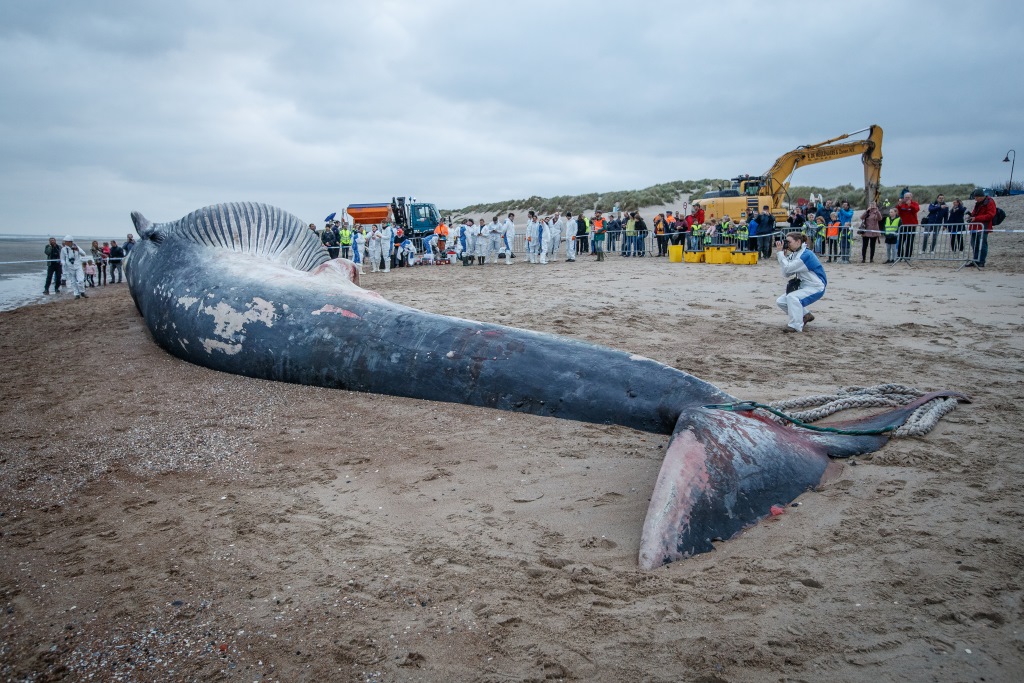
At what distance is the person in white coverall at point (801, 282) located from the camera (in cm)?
832

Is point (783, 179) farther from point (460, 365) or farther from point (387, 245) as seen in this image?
point (460, 365)

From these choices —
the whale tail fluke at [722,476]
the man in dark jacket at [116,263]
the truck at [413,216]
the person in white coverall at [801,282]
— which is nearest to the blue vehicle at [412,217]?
the truck at [413,216]

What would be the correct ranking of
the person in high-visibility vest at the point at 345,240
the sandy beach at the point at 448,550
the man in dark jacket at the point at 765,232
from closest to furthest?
1. the sandy beach at the point at 448,550
2. the man in dark jacket at the point at 765,232
3. the person in high-visibility vest at the point at 345,240

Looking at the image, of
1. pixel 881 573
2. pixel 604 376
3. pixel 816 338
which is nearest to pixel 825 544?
pixel 881 573

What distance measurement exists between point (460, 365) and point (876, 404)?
318 cm

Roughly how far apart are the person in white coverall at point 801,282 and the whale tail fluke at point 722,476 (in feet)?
16.5

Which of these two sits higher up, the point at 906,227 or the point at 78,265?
the point at 906,227

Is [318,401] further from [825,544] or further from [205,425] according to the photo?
[825,544]

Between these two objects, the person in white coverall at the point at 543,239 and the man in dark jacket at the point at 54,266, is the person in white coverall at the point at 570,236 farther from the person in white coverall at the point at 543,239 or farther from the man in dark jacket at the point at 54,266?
the man in dark jacket at the point at 54,266

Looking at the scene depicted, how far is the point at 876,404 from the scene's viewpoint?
469 cm

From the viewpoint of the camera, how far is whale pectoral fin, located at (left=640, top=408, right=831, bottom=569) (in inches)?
110

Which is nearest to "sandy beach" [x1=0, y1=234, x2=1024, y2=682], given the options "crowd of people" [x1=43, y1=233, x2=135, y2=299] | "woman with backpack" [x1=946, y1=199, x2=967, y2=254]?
"crowd of people" [x1=43, y1=233, x2=135, y2=299]

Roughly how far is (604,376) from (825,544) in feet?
5.54

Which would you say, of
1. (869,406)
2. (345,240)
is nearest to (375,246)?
(345,240)
